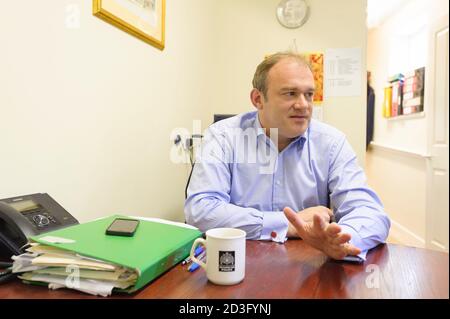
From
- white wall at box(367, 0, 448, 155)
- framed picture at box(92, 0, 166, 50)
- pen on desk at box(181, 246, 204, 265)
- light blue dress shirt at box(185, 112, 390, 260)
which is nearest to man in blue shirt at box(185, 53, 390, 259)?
light blue dress shirt at box(185, 112, 390, 260)

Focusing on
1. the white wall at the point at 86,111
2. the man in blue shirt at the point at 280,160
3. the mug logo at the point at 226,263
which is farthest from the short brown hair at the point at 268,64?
the mug logo at the point at 226,263

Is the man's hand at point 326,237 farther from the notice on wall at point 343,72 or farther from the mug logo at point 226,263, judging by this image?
the notice on wall at point 343,72

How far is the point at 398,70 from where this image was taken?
314 centimetres

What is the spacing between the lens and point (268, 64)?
1257mm

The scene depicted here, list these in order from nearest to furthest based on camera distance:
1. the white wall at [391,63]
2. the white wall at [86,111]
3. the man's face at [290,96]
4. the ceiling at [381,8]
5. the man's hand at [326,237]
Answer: the man's hand at [326,237], the white wall at [86,111], the man's face at [290,96], the white wall at [391,63], the ceiling at [381,8]

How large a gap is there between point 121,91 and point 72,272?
81cm

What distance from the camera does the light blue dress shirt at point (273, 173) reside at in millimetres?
1051

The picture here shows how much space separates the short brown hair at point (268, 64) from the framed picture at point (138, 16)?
1.61 feet

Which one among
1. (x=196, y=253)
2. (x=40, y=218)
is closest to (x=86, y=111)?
(x=40, y=218)

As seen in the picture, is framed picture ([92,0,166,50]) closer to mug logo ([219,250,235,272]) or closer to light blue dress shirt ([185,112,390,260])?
light blue dress shirt ([185,112,390,260])

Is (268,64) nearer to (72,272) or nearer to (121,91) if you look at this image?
(121,91)
